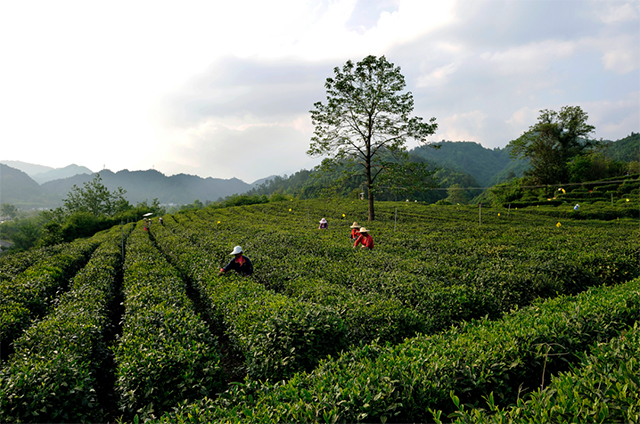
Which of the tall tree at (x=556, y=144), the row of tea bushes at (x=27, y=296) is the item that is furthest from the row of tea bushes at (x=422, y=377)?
the tall tree at (x=556, y=144)

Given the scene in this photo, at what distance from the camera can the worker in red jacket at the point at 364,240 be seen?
1152 cm

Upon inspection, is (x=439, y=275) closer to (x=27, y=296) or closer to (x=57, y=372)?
(x=57, y=372)

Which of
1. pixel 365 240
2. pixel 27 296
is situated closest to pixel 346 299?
pixel 365 240

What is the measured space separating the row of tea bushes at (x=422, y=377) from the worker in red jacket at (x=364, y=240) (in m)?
6.87

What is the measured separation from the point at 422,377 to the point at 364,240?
8891 mm

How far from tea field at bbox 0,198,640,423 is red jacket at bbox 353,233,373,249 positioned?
151 centimetres

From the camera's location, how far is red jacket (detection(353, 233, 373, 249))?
1152cm

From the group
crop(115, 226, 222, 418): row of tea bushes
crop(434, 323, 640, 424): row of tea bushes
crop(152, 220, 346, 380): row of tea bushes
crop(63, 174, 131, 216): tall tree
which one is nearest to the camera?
crop(434, 323, 640, 424): row of tea bushes

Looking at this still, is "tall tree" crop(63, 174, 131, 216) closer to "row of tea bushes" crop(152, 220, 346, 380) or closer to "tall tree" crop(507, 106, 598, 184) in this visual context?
"row of tea bushes" crop(152, 220, 346, 380)

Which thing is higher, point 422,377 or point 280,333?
point 422,377

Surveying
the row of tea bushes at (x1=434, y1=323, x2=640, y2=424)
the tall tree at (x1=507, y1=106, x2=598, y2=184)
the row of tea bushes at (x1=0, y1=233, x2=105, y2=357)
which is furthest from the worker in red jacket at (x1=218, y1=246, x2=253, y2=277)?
the tall tree at (x1=507, y1=106, x2=598, y2=184)

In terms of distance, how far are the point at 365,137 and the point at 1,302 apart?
22.9 metres

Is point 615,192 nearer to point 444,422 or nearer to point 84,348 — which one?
point 444,422

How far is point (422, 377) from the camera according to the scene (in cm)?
325
